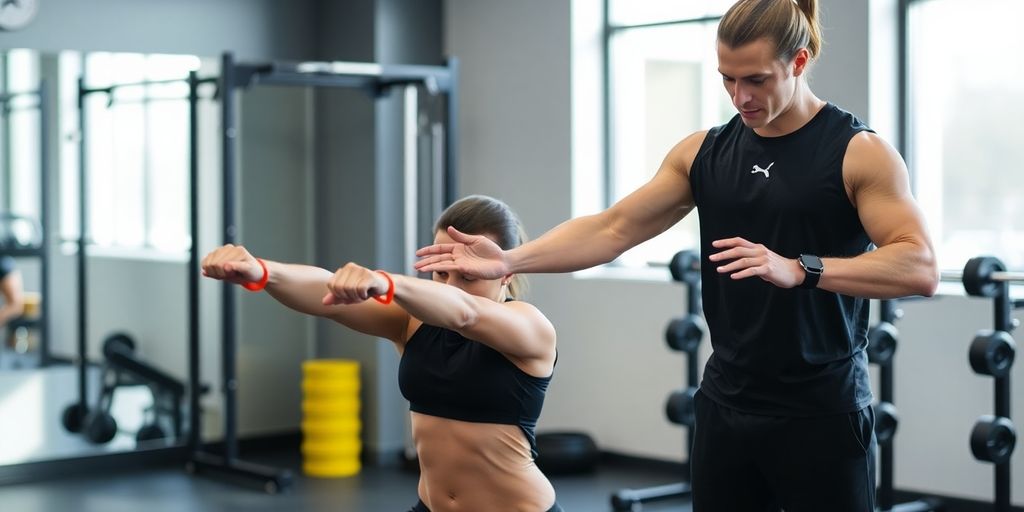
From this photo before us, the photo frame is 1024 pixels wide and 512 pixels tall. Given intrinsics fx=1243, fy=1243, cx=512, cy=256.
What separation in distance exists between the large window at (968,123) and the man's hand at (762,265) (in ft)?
9.94

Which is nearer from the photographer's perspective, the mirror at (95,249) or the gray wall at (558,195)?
the mirror at (95,249)

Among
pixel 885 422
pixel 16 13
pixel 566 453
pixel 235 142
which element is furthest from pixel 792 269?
pixel 16 13

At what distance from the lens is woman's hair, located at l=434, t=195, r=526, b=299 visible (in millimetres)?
2396

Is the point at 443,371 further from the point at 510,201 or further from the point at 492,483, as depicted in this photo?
the point at 510,201

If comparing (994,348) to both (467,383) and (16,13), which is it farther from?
(16,13)

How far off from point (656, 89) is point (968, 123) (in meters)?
1.49

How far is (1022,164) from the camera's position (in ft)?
14.9

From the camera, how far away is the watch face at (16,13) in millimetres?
5074

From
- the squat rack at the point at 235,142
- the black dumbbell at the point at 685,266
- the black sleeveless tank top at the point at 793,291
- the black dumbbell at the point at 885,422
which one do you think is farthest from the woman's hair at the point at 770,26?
the squat rack at the point at 235,142

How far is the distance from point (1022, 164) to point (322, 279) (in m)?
3.22

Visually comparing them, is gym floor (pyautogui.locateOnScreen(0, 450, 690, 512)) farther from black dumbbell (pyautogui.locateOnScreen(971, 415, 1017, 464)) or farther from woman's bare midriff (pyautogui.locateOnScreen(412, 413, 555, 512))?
woman's bare midriff (pyautogui.locateOnScreen(412, 413, 555, 512))

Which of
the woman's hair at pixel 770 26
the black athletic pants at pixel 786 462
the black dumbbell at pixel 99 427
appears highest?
the woman's hair at pixel 770 26

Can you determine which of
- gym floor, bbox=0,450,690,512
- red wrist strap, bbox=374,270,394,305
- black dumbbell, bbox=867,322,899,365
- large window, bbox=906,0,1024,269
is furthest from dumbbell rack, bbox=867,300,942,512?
red wrist strap, bbox=374,270,394,305

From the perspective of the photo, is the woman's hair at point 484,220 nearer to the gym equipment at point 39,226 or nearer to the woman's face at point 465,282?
the woman's face at point 465,282
